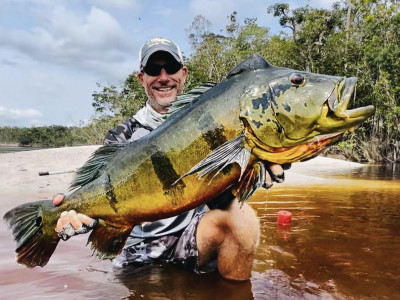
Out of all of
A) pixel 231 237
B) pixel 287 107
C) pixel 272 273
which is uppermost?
pixel 287 107

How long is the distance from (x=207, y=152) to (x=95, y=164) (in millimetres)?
819

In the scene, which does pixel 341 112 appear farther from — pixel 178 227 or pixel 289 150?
pixel 178 227

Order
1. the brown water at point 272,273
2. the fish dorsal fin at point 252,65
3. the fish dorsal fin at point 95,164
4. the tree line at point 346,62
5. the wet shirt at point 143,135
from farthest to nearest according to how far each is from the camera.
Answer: the tree line at point 346,62
the wet shirt at point 143,135
the brown water at point 272,273
the fish dorsal fin at point 95,164
the fish dorsal fin at point 252,65

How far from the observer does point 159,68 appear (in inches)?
137

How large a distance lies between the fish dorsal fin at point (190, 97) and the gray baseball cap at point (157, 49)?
1.09 m

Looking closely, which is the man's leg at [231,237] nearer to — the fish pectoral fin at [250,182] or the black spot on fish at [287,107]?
the fish pectoral fin at [250,182]

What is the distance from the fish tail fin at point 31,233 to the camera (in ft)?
8.55

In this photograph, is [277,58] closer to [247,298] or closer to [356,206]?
[356,206]

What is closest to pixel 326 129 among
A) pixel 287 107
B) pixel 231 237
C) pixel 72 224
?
pixel 287 107

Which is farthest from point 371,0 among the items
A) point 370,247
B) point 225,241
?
point 225,241

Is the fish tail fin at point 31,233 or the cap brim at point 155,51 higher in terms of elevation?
the cap brim at point 155,51

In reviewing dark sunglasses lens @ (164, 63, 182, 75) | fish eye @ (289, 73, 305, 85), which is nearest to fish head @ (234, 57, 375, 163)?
fish eye @ (289, 73, 305, 85)

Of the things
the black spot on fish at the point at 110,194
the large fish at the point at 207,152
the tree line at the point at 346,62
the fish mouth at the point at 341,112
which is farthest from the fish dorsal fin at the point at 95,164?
the tree line at the point at 346,62

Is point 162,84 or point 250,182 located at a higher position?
point 162,84
